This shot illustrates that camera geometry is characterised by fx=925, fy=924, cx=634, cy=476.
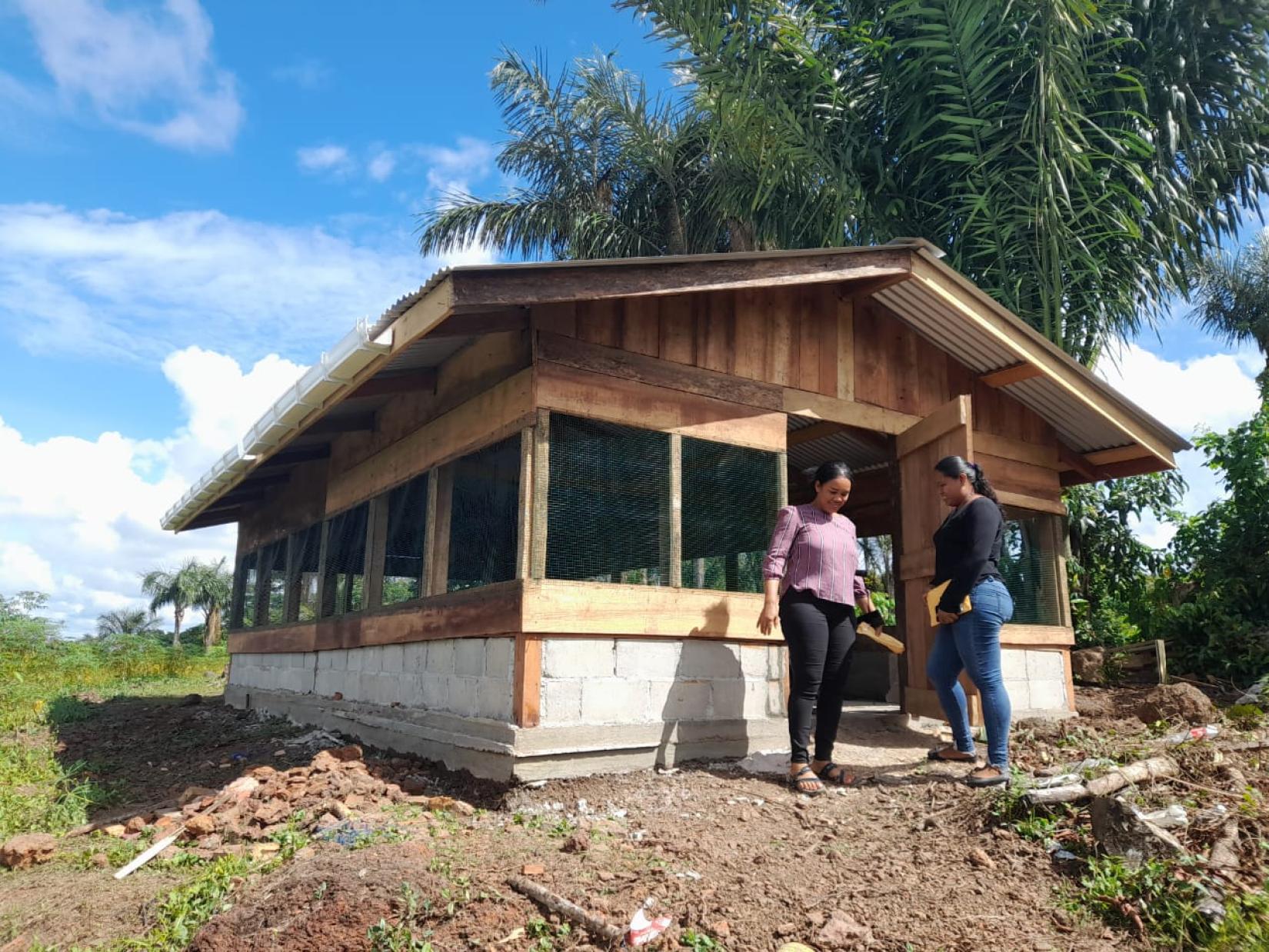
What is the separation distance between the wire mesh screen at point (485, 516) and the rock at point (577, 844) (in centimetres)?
188

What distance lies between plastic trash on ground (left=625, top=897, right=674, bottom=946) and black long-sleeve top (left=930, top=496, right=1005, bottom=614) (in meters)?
2.68

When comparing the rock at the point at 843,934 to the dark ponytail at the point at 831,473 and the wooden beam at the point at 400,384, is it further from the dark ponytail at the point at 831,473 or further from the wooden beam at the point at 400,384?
the wooden beam at the point at 400,384

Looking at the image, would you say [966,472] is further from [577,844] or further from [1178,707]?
[1178,707]

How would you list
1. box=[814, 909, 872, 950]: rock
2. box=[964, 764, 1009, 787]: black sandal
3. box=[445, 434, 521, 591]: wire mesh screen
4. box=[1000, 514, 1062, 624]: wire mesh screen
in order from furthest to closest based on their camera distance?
box=[1000, 514, 1062, 624]: wire mesh screen
box=[445, 434, 521, 591]: wire mesh screen
box=[964, 764, 1009, 787]: black sandal
box=[814, 909, 872, 950]: rock

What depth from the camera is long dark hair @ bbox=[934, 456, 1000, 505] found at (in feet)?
18.2

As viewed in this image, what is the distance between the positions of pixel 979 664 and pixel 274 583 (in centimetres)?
926

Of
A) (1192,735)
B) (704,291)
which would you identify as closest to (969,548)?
(1192,735)

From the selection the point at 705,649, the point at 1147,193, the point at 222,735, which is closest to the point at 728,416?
the point at 705,649

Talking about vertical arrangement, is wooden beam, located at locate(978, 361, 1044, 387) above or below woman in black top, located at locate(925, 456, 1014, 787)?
above

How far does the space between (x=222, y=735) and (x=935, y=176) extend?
485 inches

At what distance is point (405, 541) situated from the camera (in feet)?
25.4

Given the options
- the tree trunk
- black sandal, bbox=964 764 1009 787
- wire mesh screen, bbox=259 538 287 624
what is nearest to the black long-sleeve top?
black sandal, bbox=964 764 1009 787

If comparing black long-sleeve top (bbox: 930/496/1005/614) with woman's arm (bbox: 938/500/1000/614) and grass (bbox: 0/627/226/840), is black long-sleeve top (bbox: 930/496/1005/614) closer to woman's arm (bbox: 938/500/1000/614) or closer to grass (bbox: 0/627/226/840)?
woman's arm (bbox: 938/500/1000/614)

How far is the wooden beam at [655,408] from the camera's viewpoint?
6000mm
